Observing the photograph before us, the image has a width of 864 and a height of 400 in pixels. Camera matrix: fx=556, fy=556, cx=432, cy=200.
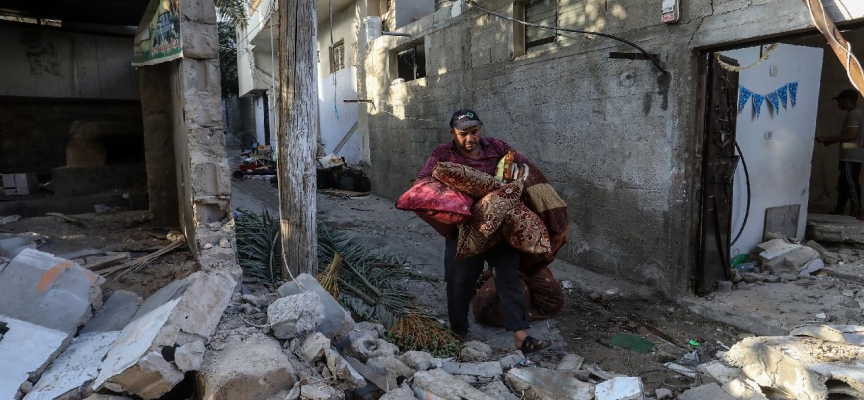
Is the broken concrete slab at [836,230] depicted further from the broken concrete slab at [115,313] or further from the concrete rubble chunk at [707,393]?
the broken concrete slab at [115,313]

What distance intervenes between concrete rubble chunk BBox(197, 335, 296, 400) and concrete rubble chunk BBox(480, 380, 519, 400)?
3.37 feet

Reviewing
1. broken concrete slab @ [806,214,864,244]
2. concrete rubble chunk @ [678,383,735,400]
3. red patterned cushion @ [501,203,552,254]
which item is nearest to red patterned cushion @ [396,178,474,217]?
red patterned cushion @ [501,203,552,254]

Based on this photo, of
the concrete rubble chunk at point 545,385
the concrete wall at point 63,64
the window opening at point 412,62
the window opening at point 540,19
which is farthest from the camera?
the window opening at point 412,62

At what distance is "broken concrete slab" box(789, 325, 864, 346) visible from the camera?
2625 mm

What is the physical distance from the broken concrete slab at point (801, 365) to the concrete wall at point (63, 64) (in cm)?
655

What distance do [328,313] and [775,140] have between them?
4735 millimetres

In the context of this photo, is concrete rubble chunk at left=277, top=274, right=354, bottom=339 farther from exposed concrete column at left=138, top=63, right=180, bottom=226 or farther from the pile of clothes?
exposed concrete column at left=138, top=63, right=180, bottom=226

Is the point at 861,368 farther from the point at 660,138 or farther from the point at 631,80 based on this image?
the point at 631,80

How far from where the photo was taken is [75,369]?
103 inches

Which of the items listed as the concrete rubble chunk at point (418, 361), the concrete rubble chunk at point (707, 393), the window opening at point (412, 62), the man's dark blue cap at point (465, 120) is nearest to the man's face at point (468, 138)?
the man's dark blue cap at point (465, 120)

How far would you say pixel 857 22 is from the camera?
11.1 feet

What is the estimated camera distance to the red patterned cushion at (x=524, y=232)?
3.32 m

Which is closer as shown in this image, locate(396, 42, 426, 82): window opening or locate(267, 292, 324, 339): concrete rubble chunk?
locate(267, 292, 324, 339): concrete rubble chunk

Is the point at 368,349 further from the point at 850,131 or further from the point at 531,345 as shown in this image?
the point at 850,131
